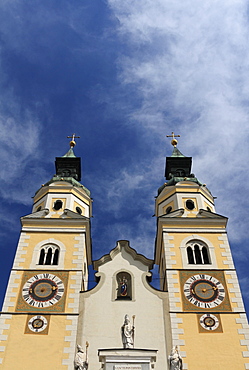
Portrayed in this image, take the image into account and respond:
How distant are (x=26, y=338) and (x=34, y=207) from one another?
336 inches

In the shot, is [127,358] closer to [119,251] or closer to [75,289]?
[75,289]

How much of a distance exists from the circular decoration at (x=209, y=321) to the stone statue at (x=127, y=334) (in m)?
2.84

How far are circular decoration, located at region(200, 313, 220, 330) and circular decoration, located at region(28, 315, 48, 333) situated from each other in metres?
6.10

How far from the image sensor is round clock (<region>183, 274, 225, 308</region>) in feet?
61.7

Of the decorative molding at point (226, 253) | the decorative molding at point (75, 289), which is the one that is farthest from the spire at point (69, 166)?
the decorative molding at point (226, 253)

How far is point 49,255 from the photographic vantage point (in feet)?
68.4

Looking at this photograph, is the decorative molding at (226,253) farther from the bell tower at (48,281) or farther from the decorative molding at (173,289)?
the bell tower at (48,281)

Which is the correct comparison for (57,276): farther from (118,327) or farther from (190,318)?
A: (190,318)

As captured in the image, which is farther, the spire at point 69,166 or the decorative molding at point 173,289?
the spire at point 69,166

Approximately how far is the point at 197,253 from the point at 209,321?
3.66 metres

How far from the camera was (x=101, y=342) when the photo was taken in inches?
682

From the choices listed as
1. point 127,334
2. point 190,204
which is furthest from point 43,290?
point 190,204

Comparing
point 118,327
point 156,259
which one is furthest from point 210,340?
point 156,259

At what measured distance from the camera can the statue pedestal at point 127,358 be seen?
52.5 feet
